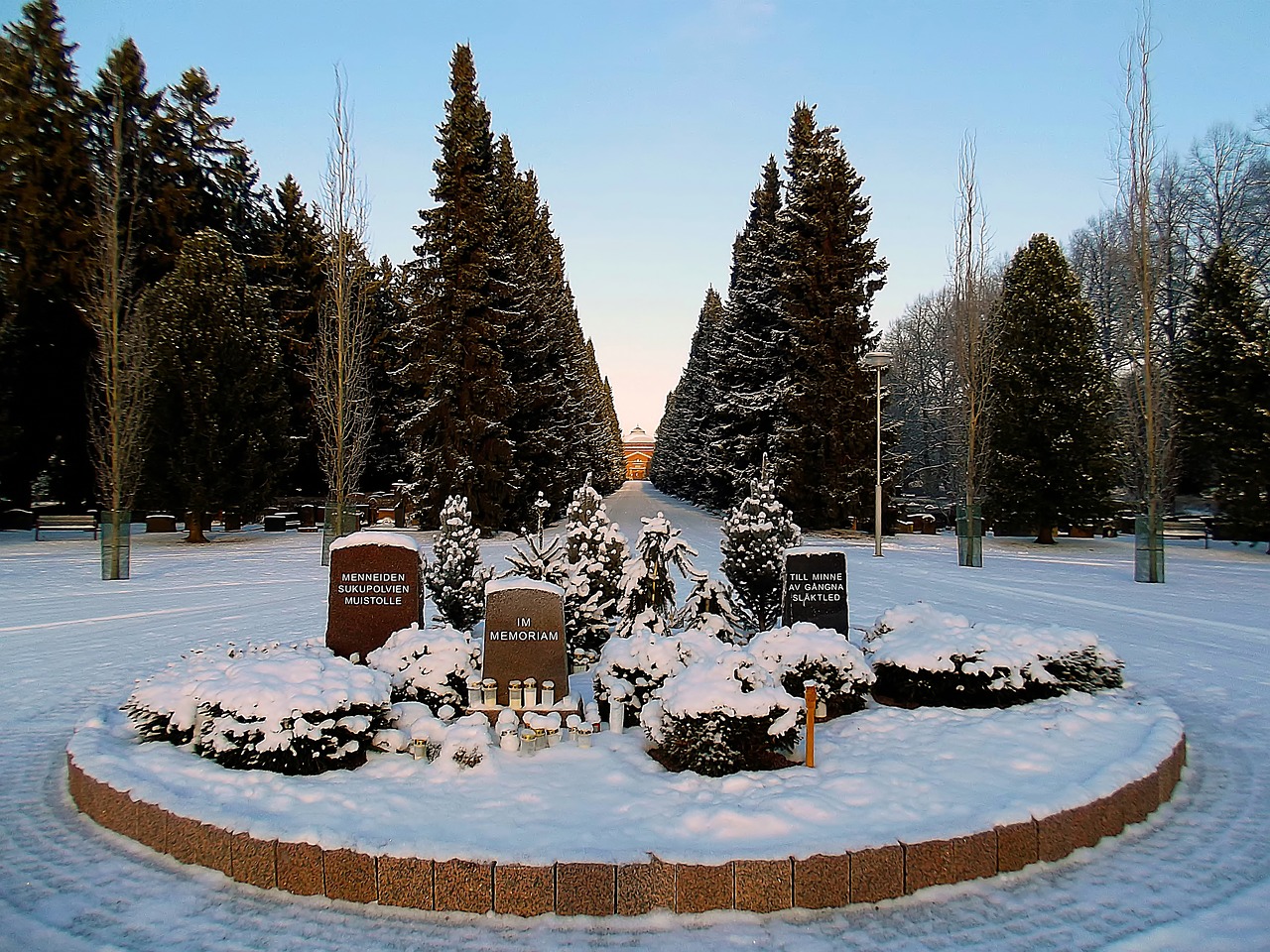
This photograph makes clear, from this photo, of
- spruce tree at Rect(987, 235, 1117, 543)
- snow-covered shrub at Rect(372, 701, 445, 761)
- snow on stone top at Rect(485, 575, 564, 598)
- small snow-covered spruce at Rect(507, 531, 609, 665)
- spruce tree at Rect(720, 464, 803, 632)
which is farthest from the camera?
spruce tree at Rect(987, 235, 1117, 543)

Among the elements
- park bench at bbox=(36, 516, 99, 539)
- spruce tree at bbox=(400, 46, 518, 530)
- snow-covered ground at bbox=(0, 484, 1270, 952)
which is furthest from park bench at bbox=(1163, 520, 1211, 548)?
park bench at bbox=(36, 516, 99, 539)

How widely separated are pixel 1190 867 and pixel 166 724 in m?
6.99

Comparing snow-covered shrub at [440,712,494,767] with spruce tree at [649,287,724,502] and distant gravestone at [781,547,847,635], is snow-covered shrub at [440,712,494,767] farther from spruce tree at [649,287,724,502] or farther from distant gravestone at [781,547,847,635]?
spruce tree at [649,287,724,502]

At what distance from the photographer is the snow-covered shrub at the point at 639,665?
21.6 feet

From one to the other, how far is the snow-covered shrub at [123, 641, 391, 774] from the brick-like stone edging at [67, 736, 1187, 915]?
2.80 feet

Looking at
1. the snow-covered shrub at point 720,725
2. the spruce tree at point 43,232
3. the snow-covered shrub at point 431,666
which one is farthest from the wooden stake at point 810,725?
the spruce tree at point 43,232

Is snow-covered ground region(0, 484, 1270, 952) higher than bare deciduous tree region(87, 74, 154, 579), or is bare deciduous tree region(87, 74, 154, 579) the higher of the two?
bare deciduous tree region(87, 74, 154, 579)

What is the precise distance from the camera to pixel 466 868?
13.5 feet

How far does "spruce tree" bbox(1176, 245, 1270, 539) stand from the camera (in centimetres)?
2220

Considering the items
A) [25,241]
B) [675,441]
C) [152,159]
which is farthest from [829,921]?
[675,441]

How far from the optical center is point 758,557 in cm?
1150

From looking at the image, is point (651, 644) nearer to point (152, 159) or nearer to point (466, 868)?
point (466, 868)

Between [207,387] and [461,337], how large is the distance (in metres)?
8.45

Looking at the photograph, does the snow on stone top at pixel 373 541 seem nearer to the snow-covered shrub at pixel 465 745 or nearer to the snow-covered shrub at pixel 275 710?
the snow-covered shrub at pixel 275 710
